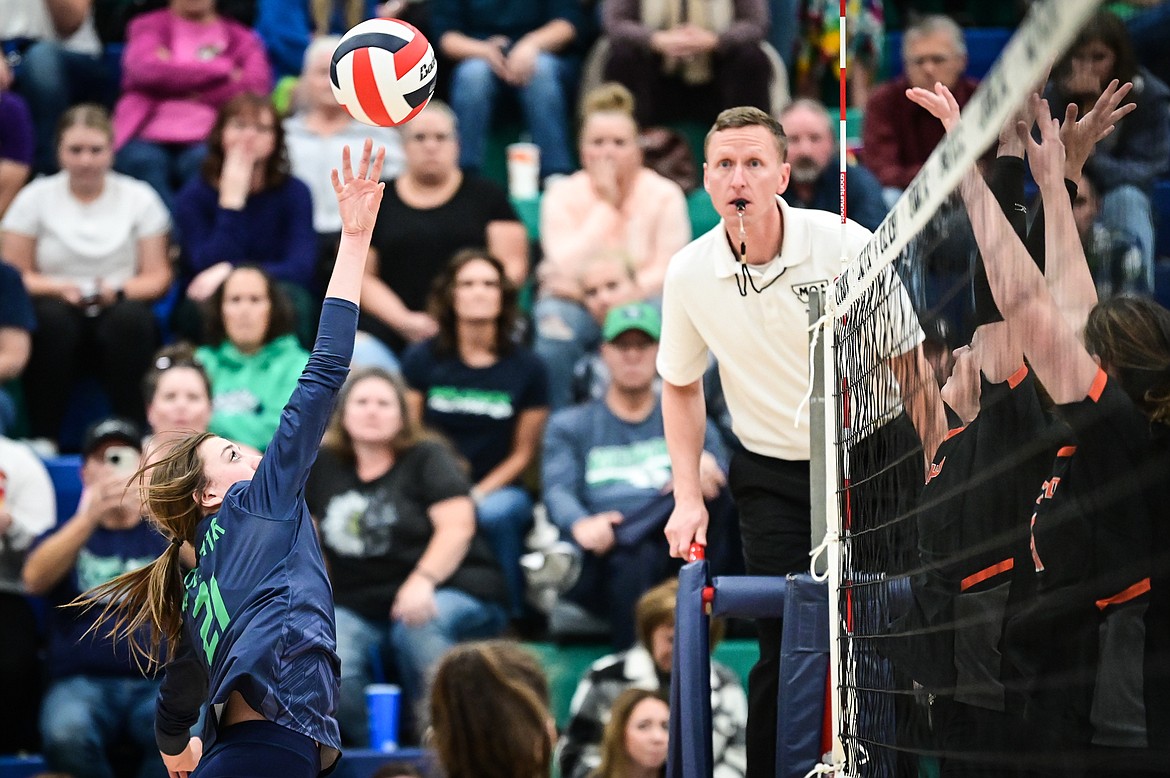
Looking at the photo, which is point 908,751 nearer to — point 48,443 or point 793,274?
point 793,274

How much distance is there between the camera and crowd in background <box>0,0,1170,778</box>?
8023mm

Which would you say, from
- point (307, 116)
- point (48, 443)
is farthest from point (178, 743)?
point (307, 116)

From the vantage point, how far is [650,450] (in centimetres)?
837

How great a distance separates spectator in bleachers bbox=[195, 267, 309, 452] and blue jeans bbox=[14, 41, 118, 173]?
8.88 feet

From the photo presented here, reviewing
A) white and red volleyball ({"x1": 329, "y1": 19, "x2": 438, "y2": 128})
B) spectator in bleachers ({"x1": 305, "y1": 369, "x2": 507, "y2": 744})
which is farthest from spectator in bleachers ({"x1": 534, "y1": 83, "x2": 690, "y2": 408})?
white and red volleyball ({"x1": 329, "y1": 19, "x2": 438, "y2": 128})

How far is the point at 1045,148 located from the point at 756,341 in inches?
82.3

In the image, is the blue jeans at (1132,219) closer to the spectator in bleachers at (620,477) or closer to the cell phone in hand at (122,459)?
the spectator in bleachers at (620,477)

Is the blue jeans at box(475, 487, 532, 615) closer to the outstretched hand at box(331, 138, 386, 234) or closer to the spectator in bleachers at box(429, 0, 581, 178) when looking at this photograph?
the spectator in bleachers at box(429, 0, 581, 178)

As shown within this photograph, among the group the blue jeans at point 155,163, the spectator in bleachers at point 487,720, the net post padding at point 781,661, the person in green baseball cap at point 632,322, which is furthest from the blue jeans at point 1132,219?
the blue jeans at point 155,163

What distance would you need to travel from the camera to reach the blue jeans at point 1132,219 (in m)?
3.36

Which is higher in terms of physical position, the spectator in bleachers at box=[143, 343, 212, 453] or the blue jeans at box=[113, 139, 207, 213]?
the blue jeans at box=[113, 139, 207, 213]

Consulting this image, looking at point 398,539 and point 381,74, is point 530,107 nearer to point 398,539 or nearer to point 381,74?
point 398,539

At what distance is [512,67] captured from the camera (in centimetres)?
1092

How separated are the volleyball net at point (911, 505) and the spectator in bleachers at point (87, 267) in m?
5.61
